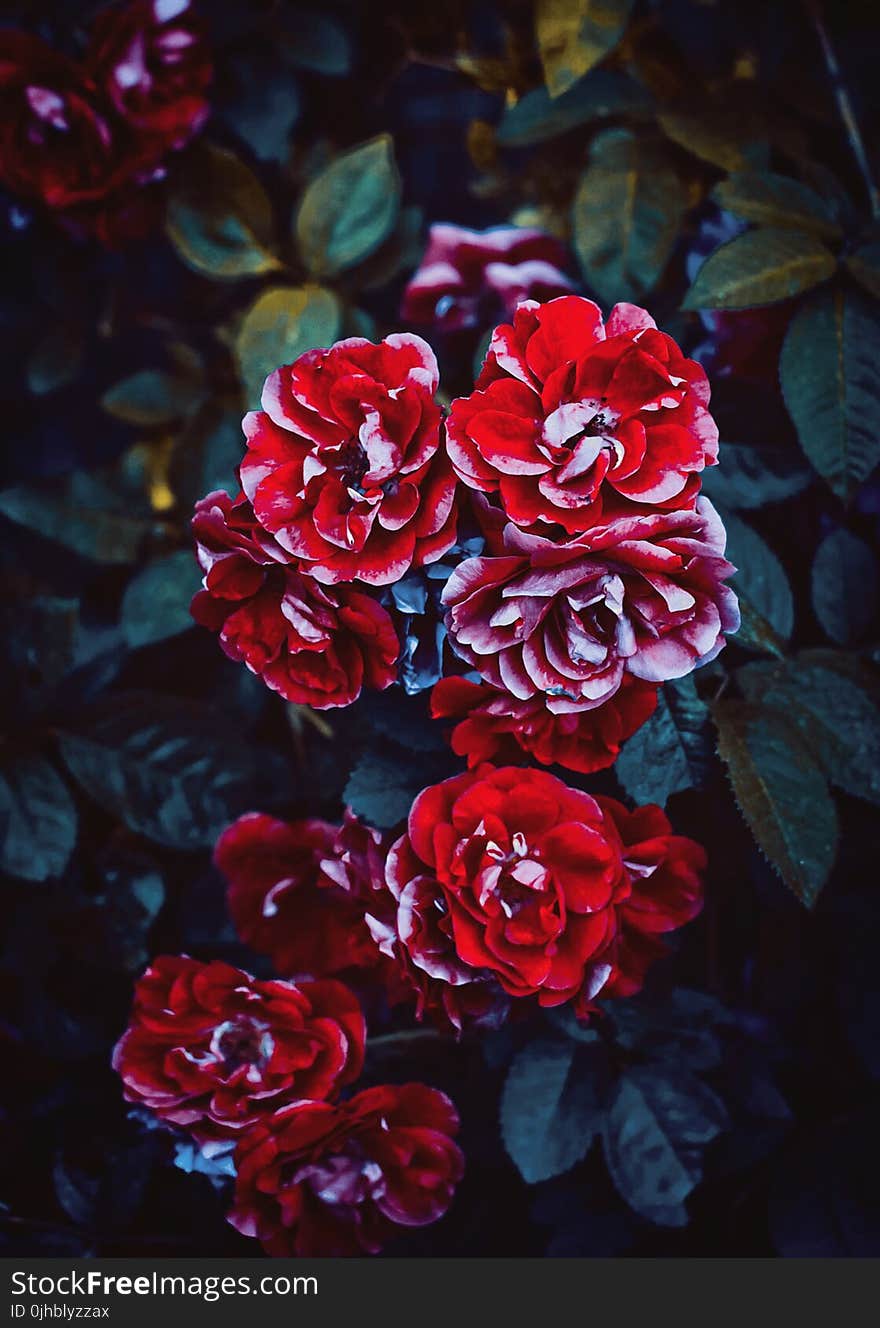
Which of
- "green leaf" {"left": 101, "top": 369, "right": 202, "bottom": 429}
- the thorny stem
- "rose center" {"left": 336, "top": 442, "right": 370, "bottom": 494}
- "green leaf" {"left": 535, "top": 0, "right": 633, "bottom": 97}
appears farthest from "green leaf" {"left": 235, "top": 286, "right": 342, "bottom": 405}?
the thorny stem

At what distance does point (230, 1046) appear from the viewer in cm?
70

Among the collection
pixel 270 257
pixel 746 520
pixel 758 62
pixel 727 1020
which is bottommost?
pixel 727 1020

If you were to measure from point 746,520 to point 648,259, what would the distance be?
9.4 inches

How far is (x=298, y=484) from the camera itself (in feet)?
1.89

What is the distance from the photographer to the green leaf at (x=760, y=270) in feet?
2.45

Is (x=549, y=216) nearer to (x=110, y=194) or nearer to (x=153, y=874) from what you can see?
(x=110, y=194)

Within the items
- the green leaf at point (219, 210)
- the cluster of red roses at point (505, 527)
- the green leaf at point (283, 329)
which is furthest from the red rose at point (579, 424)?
the green leaf at point (219, 210)

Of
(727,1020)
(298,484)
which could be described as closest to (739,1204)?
A: (727,1020)

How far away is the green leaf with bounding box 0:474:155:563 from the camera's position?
39.2 inches

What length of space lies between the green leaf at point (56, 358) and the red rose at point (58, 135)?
0.16 metres

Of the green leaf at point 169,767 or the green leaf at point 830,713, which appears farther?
the green leaf at point 169,767

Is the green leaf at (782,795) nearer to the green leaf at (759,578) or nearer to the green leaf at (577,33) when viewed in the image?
the green leaf at (759,578)

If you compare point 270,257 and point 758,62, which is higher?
point 758,62

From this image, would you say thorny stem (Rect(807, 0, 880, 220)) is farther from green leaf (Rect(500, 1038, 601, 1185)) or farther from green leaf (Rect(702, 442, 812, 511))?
green leaf (Rect(500, 1038, 601, 1185))
